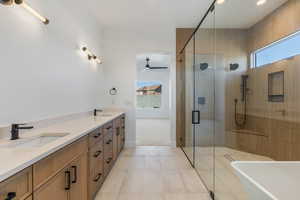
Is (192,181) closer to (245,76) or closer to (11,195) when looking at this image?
(245,76)

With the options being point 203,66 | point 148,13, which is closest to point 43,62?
point 148,13

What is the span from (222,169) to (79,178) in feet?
6.13

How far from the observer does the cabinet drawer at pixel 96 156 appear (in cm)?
201

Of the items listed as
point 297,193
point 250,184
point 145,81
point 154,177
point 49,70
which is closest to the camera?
point 250,184

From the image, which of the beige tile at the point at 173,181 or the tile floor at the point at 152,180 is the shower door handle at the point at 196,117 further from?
the beige tile at the point at 173,181

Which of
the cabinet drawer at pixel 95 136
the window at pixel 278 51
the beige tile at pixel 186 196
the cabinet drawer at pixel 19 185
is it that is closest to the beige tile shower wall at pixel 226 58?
the window at pixel 278 51

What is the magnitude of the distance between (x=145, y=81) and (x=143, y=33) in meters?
5.89

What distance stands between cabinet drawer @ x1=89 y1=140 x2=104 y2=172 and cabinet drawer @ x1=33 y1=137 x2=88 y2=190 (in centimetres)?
36

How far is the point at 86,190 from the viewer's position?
185cm

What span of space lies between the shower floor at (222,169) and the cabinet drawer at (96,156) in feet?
4.94

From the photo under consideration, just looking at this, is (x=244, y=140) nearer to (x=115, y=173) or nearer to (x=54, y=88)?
(x=115, y=173)

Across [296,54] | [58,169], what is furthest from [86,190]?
[296,54]

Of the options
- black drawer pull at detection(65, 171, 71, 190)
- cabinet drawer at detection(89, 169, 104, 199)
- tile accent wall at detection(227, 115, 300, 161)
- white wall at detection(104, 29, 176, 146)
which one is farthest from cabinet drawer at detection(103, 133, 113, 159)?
tile accent wall at detection(227, 115, 300, 161)

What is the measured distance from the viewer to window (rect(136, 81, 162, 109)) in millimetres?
10734
